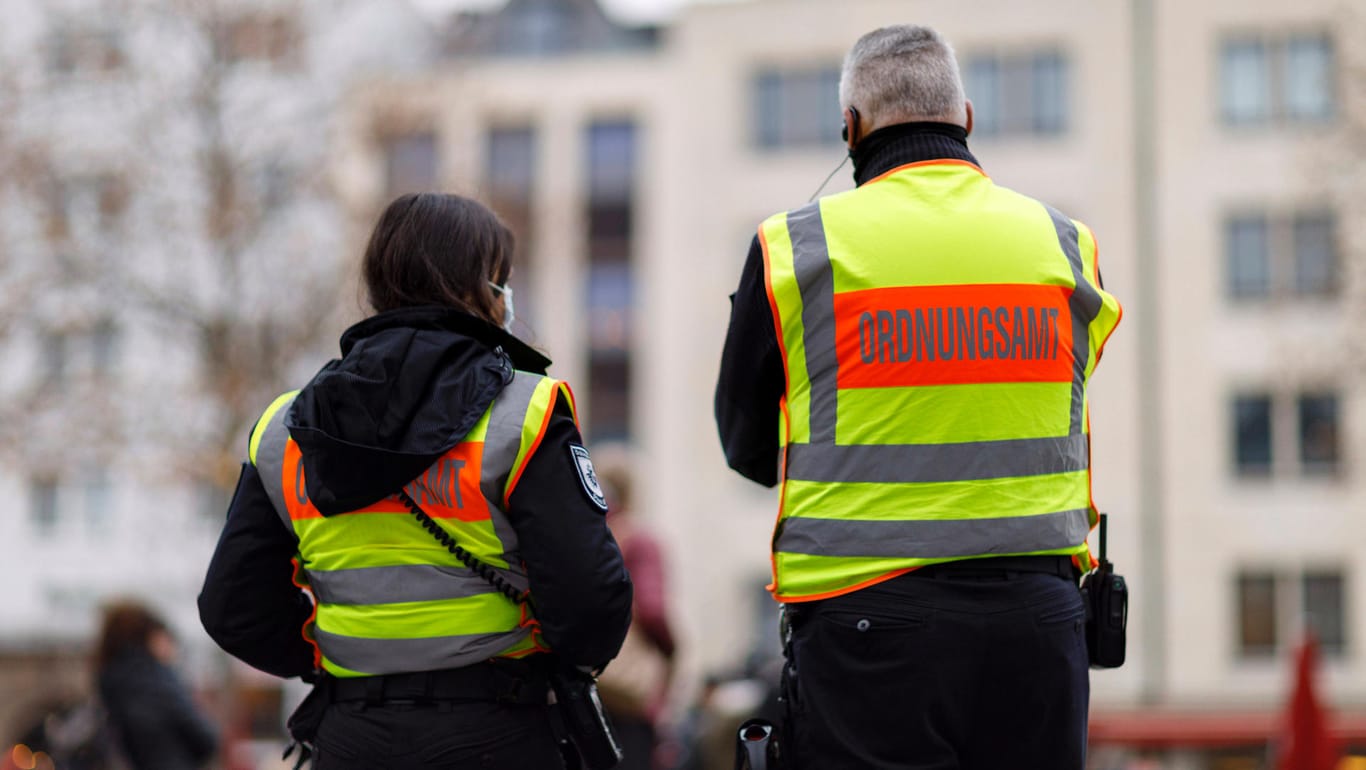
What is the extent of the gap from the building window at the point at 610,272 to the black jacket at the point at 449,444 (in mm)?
35352

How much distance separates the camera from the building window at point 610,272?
39344 millimetres

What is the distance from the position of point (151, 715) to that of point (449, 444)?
6716 mm

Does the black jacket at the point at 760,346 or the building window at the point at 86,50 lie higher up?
the building window at the point at 86,50

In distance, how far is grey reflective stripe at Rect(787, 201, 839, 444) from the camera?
3441mm

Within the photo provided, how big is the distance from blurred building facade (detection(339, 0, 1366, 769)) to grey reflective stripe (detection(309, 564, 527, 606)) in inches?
1009

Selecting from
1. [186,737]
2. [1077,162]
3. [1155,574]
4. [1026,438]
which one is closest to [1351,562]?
[1155,574]

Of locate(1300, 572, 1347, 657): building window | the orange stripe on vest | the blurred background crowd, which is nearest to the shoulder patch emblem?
the orange stripe on vest

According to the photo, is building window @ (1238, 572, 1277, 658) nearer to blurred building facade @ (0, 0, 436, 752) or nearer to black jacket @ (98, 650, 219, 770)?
blurred building facade @ (0, 0, 436, 752)

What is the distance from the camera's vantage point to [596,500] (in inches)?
140

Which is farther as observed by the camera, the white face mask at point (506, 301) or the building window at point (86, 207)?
the building window at point (86, 207)

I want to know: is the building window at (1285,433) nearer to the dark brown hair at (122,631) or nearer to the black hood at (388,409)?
the dark brown hair at (122,631)

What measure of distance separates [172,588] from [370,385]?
29556 mm

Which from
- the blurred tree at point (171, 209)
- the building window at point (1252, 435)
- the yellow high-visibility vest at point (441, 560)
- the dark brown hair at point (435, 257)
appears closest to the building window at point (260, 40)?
the blurred tree at point (171, 209)

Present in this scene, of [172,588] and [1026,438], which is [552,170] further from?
[1026,438]
